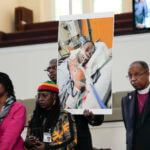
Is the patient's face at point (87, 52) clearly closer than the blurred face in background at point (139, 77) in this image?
No

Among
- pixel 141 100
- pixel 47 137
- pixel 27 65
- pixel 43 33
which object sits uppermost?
pixel 43 33

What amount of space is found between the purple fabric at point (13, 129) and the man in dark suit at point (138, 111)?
2.80 ft

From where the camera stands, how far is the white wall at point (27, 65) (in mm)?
7500

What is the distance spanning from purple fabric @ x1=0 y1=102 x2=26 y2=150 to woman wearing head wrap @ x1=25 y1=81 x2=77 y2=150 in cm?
8

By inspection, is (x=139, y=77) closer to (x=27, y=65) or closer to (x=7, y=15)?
(x=27, y=65)

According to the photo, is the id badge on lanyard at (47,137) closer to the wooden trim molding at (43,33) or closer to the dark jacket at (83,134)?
the dark jacket at (83,134)

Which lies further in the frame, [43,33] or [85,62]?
[43,33]

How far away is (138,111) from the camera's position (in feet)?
12.9

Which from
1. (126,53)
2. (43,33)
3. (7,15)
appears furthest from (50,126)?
(7,15)

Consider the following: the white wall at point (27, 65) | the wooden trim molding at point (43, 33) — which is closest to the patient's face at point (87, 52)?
the wooden trim molding at point (43, 33)

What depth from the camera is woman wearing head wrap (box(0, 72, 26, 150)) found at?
149 inches

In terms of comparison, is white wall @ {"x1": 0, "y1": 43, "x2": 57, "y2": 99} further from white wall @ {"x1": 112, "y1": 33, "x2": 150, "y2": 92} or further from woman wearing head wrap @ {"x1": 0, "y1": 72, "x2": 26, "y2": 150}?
woman wearing head wrap @ {"x1": 0, "y1": 72, "x2": 26, "y2": 150}

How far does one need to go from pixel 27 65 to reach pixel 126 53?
1.57 meters

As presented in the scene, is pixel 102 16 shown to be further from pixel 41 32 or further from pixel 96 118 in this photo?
pixel 41 32
